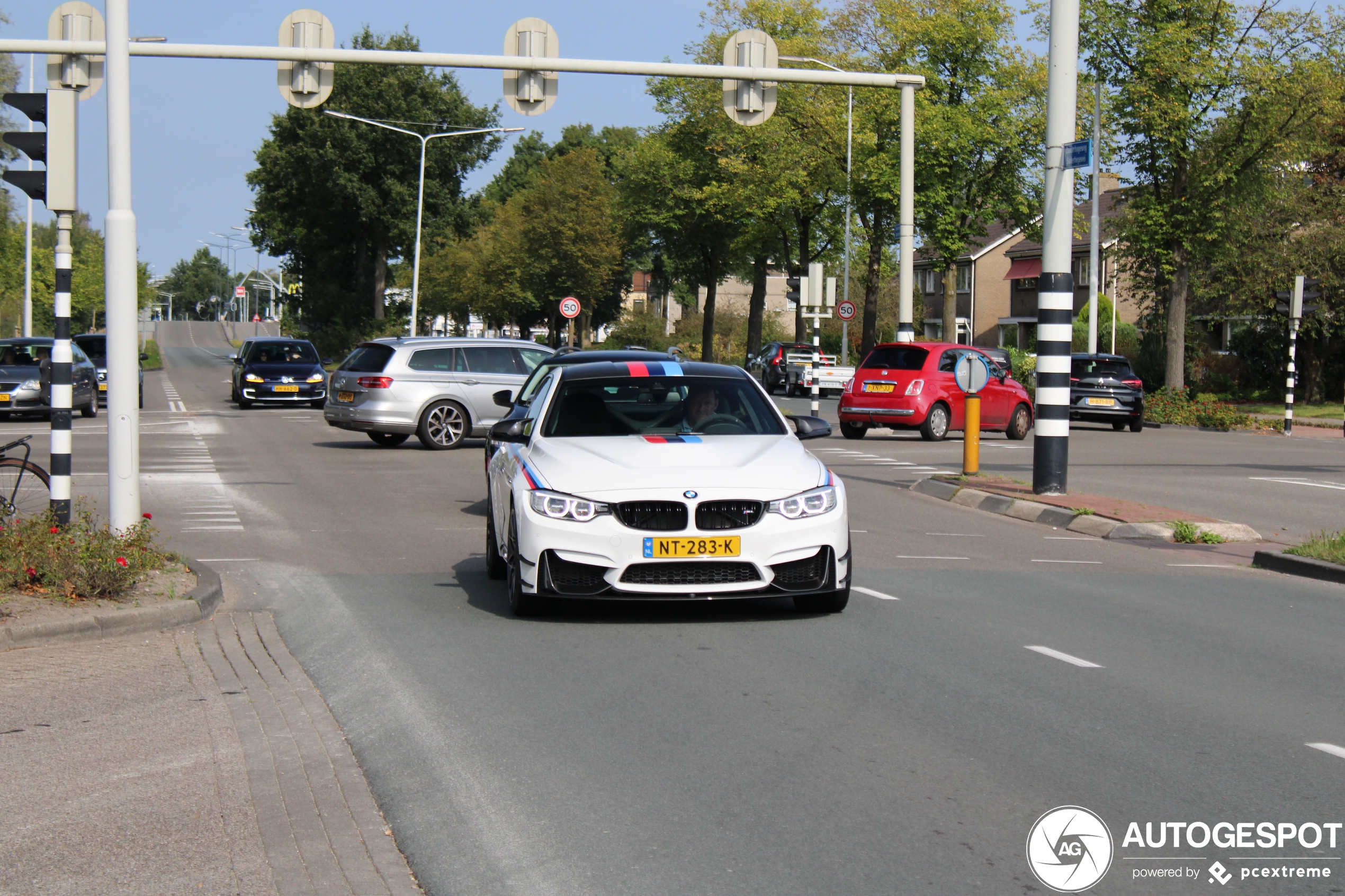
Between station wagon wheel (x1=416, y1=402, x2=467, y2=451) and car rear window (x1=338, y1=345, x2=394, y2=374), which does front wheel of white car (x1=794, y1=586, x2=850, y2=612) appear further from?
car rear window (x1=338, y1=345, x2=394, y2=374)

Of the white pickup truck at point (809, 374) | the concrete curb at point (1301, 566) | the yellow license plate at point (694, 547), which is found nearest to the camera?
the yellow license plate at point (694, 547)

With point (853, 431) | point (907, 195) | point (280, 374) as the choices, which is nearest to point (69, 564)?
point (907, 195)

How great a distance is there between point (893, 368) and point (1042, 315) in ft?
32.4

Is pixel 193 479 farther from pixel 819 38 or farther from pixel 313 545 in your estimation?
pixel 819 38

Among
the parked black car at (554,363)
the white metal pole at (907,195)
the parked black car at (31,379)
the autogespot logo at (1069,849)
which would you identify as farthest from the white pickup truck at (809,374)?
the autogespot logo at (1069,849)

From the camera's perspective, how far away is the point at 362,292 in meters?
69.1

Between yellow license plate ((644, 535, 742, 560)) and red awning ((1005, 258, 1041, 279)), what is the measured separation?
216 feet

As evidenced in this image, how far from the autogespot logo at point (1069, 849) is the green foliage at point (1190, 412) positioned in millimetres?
29996

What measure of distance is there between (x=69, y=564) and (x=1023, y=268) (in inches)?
2713

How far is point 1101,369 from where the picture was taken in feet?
101

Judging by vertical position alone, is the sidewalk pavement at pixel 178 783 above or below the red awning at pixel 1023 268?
below

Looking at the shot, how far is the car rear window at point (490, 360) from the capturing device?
22.7 m

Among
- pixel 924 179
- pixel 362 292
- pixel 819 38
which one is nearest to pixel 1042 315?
pixel 924 179

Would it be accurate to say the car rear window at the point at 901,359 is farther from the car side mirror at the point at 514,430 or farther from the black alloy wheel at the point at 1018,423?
the car side mirror at the point at 514,430
